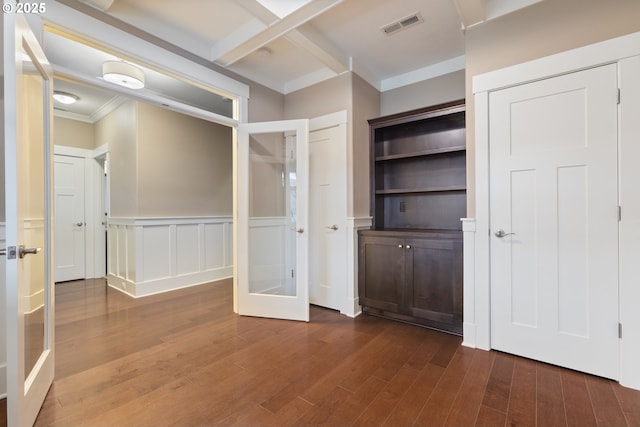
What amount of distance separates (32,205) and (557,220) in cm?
332

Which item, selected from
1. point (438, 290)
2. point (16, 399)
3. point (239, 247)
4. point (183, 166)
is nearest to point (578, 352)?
point (438, 290)

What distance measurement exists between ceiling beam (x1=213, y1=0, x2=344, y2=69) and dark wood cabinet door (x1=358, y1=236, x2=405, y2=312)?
1934 mm

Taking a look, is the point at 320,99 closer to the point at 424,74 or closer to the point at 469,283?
the point at 424,74

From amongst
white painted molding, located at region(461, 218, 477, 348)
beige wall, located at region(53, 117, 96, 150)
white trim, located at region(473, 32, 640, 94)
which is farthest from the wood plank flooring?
beige wall, located at region(53, 117, 96, 150)

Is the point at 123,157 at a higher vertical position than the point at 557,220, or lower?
higher

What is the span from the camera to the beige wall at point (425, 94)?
317 cm

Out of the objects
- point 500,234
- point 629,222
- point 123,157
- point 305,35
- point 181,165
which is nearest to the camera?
point 629,222

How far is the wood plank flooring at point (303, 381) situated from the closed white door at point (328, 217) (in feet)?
1.67

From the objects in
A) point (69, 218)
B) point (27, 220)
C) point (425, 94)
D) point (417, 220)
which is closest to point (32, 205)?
point (27, 220)

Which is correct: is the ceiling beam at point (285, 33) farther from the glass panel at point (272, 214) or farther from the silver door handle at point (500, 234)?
the silver door handle at point (500, 234)

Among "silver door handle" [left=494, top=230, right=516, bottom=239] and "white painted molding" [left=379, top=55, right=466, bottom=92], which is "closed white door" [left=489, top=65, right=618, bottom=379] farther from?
"white painted molding" [left=379, top=55, right=466, bottom=92]

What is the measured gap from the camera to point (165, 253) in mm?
4195

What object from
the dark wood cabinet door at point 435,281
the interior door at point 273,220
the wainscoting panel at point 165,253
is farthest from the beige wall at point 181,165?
the dark wood cabinet door at point 435,281

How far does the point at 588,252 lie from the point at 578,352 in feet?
2.28
